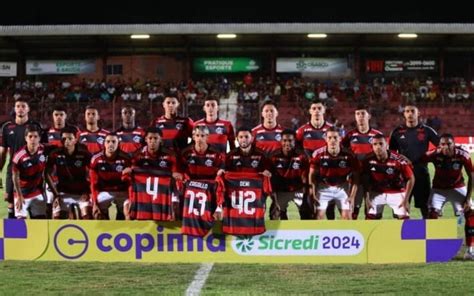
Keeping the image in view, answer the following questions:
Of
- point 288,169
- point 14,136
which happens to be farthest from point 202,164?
point 14,136

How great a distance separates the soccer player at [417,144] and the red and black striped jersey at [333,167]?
847mm

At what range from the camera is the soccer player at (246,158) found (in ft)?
23.7

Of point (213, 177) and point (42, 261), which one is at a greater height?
point (213, 177)

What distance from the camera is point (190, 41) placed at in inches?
1117

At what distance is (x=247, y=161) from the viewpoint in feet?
23.8

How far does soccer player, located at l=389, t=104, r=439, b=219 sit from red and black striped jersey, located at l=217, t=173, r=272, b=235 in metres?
2.06

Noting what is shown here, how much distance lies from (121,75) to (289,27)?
7.65 meters

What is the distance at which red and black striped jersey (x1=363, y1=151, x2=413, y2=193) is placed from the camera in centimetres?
738

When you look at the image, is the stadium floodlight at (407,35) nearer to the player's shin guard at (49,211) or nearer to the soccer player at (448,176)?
the soccer player at (448,176)

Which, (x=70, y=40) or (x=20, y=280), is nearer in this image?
(x=20, y=280)
